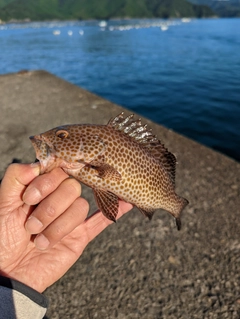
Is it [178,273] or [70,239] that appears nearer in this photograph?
[70,239]

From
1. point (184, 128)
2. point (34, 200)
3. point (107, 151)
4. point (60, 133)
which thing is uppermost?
point (60, 133)

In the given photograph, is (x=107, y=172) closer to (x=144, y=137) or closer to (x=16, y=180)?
(x=144, y=137)

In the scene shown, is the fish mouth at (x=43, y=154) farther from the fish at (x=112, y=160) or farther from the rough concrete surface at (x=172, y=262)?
the rough concrete surface at (x=172, y=262)

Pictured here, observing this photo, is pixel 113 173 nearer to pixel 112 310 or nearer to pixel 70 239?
pixel 70 239

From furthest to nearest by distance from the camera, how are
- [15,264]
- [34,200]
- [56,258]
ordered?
[56,258] < [15,264] < [34,200]

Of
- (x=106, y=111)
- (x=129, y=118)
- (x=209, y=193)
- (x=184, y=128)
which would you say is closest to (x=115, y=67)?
(x=184, y=128)

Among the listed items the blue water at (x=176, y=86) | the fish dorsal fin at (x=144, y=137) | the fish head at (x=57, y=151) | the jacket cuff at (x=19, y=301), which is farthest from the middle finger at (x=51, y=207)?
the blue water at (x=176, y=86)

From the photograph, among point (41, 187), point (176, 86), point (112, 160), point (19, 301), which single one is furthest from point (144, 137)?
point (176, 86)
